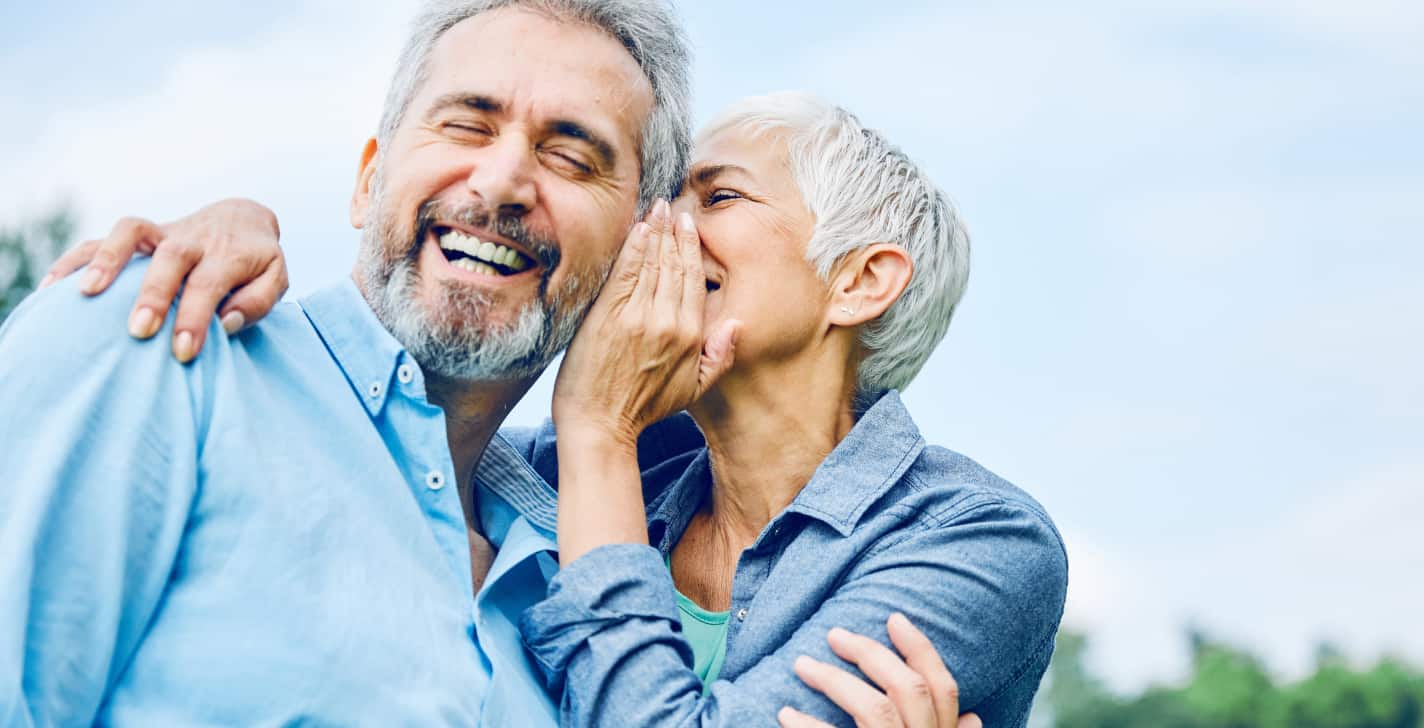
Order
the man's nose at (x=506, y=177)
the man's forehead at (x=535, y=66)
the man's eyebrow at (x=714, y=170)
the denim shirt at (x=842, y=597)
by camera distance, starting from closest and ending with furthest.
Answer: the denim shirt at (x=842, y=597) < the man's nose at (x=506, y=177) < the man's forehead at (x=535, y=66) < the man's eyebrow at (x=714, y=170)

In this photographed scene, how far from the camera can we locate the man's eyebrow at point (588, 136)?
314 centimetres

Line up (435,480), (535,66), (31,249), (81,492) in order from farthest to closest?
(31,249), (535,66), (435,480), (81,492)

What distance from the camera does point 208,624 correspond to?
7.25 ft

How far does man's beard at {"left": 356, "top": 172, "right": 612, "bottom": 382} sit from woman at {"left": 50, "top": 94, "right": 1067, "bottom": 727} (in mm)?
276

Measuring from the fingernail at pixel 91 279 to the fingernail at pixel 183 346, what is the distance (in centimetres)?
15

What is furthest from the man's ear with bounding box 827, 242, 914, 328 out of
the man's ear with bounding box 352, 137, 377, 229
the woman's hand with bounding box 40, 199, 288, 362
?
the woman's hand with bounding box 40, 199, 288, 362

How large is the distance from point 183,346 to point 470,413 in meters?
1.05

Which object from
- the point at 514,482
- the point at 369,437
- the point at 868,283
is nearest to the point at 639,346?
the point at 514,482

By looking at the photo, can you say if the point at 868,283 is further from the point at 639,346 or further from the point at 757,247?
the point at 639,346

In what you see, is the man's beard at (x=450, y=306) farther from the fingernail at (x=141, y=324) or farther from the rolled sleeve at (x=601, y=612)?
the fingernail at (x=141, y=324)

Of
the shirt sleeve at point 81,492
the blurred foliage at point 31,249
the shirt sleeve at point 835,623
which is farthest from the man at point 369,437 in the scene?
the blurred foliage at point 31,249

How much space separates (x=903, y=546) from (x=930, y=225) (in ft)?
3.78

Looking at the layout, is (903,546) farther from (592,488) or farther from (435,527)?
(435,527)

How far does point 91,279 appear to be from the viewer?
2.22m
